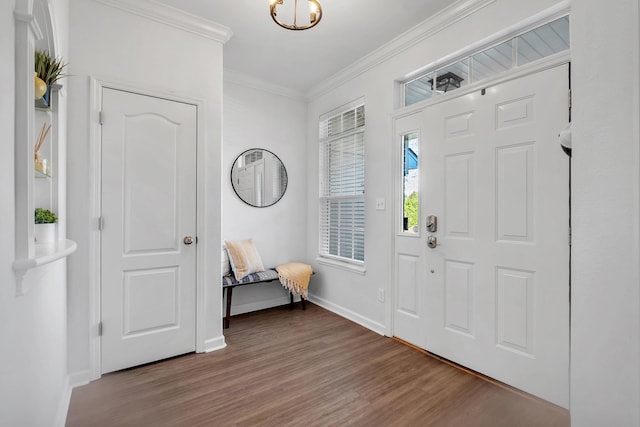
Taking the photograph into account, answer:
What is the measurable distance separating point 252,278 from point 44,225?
1949 millimetres

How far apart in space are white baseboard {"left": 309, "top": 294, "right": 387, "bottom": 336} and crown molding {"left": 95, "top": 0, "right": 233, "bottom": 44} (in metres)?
2.90

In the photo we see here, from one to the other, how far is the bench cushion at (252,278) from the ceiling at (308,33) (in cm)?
226

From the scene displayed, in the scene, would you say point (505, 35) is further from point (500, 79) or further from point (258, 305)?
point (258, 305)

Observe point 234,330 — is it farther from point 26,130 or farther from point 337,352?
point 26,130

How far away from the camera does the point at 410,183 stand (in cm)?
274

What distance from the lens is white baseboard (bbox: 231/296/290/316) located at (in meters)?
3.48

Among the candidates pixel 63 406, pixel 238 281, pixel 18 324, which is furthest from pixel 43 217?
pixel 238 281

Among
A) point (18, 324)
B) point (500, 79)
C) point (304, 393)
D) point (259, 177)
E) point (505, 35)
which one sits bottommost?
point (304, 393)

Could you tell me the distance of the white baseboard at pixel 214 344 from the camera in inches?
101

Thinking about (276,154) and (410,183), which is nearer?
(410,183)

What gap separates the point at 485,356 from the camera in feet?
7.06

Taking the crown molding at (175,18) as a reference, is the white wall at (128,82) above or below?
below

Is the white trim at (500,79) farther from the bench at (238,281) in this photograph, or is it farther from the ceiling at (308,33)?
the bench at (238,281)

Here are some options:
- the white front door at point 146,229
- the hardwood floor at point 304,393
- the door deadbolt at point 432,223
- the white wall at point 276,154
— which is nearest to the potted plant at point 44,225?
the white front door at point 146,229
